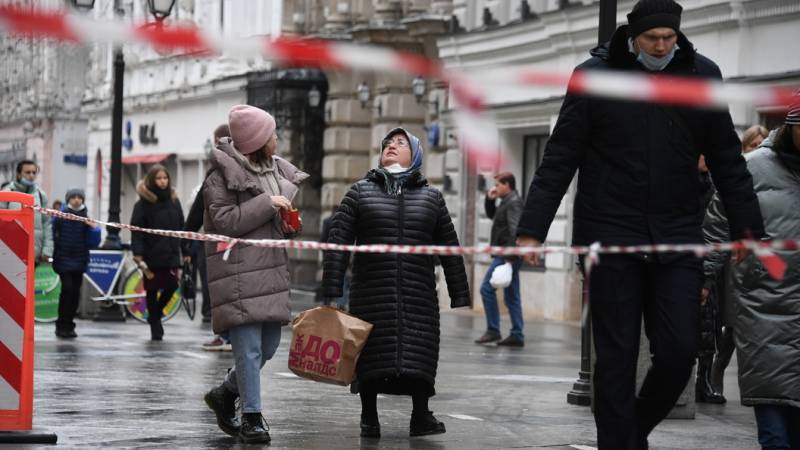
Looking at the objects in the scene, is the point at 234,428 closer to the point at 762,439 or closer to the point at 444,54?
the point at 762,439

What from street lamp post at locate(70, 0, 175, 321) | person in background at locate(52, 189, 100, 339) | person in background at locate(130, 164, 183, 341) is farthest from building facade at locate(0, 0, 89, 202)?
street lamp post at locate(70, 0, 175, 321)

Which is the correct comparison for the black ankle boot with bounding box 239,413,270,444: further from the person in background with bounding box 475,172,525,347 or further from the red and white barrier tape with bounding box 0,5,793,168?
the person in background with bounding box 475,172,525,347

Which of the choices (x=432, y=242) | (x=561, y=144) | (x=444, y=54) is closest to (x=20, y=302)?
(x=432, y=242)

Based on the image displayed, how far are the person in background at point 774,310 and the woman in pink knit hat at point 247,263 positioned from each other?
8.33 ft

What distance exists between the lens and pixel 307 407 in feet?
37.5

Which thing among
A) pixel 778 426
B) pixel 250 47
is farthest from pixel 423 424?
pixel 250 47

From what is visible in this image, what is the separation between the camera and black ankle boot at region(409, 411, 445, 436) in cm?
984

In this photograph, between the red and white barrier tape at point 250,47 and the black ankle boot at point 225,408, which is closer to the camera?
the red and white barrier tape at point 250,47

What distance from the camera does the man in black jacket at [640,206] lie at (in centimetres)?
724

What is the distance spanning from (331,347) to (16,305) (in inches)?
62.9

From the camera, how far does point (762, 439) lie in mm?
7832

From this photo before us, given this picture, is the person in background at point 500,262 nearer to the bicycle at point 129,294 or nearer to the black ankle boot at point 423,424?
the bicycle at point 129,294

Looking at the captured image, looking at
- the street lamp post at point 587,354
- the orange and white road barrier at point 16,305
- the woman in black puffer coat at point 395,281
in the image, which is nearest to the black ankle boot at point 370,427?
the woman in black puffer coat at point 395,281

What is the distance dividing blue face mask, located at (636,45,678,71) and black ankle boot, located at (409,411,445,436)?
310cm
